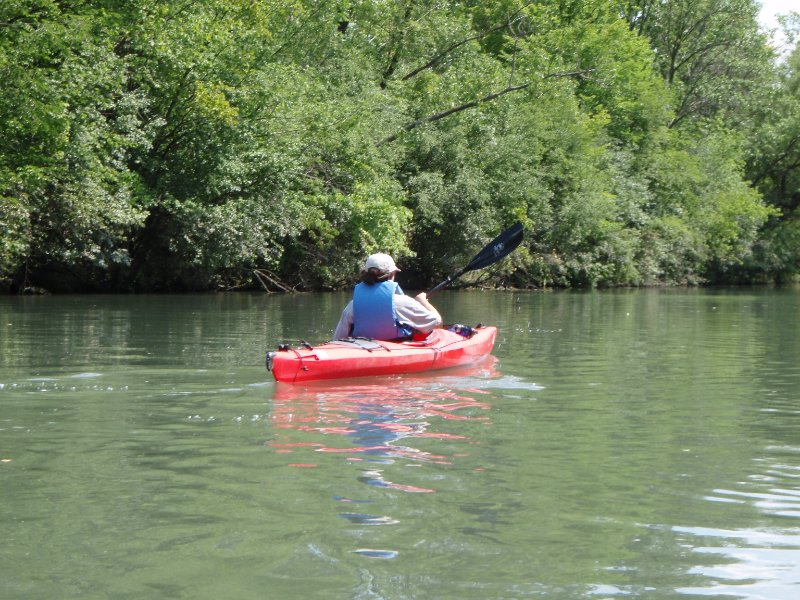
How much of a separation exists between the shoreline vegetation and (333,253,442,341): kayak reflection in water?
10.8m

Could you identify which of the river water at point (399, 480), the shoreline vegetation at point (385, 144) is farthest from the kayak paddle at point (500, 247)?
the shoreline vegetation at point (385, 144)

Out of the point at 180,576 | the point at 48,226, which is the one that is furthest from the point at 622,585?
the point at 48,226

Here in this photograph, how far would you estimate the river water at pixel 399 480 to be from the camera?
4.42 m

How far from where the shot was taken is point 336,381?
10.4 metres

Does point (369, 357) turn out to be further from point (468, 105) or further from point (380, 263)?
point (468, 105)

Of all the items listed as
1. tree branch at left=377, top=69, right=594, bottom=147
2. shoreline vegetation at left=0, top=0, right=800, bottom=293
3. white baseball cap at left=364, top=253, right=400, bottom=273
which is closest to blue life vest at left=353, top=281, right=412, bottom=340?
white baseball cap at left=364, top=253, right=400, bottom=273

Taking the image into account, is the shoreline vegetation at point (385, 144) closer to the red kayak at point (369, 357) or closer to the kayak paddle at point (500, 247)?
the kayak paddle at point (500, 247)

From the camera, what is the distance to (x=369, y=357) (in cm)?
1054

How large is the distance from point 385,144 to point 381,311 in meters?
21.2

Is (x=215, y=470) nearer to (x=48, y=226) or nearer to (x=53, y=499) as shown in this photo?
(x=53, y=499)

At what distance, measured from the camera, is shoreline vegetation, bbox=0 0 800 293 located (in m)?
23.3

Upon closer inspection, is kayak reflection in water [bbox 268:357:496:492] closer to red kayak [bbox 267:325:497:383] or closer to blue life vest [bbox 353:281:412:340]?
red kayak [bbox 267:325:497:383]

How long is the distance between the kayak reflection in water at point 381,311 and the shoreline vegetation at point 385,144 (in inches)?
424

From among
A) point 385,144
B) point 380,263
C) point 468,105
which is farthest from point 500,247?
point 468,105
